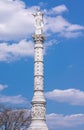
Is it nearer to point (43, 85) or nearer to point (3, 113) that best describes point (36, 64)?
point (43, 85)

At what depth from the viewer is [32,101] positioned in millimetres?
36938

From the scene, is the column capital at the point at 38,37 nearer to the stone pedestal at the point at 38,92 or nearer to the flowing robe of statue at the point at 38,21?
the stone pedestal at the point at 38,92

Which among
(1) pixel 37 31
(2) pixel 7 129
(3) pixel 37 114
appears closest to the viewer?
(3) pixel 37 114

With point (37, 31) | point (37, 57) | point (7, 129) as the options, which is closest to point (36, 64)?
point (37, 57)

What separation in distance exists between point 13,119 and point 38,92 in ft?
53.2

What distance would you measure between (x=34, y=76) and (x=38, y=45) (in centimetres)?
312

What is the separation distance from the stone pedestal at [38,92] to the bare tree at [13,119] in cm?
1545

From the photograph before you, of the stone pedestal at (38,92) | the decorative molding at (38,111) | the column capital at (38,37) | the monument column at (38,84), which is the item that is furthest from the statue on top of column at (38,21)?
the decorative molding at (38,111)

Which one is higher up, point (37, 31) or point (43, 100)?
point (37, 31)

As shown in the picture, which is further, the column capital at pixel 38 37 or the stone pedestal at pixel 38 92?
the column capital at pixel 38 37

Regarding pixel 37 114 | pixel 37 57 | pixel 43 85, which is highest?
pixel 37 57

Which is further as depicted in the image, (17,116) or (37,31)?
(17,116)

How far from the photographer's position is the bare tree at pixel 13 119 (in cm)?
5197

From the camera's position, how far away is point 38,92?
122 ft
